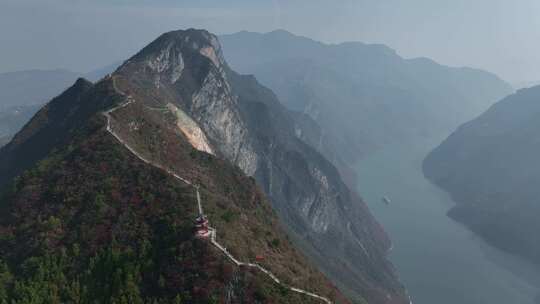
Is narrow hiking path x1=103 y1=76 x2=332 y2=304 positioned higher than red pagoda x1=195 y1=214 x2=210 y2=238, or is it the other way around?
red pagoda x1=195 y1=214 x2=210 y2=238

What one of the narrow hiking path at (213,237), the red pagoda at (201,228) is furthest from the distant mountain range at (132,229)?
the red pagoda at (201,228)

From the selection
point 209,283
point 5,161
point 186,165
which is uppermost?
point 209,283

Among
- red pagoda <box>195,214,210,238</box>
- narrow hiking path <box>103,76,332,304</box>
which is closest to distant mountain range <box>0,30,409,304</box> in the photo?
narrow hiking path <box>103,76,332,304</box>

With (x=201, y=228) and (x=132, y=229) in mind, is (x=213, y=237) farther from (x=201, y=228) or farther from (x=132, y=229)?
(x=132, y=229)

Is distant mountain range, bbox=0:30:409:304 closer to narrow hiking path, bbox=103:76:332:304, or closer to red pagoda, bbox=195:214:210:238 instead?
narrow hiking path, bbox=103:76:332:304

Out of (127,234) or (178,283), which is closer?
(178,283)

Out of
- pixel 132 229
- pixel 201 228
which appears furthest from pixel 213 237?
pixel 132 229

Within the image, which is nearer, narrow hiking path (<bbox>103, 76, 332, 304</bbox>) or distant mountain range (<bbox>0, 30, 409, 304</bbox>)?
distant mountain range (<bbox>0, 30, 409, 304</bbox>)

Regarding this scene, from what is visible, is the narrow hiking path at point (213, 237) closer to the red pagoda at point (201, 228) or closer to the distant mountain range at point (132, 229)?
the distant mountain range at point (132, 229)

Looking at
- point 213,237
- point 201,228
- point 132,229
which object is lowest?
point 132,229

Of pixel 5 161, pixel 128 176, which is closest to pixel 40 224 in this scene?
pixel 128 176

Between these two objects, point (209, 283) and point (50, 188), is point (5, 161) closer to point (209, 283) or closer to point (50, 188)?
point (50, 188)
